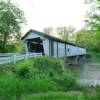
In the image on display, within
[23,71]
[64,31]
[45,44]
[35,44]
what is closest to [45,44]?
[45,44]

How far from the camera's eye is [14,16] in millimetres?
38562

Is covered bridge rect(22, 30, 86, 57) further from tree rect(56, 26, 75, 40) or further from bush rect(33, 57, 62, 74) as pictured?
tree rect(56, 26, 75, 40)

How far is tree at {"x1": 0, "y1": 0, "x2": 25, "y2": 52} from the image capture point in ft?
119

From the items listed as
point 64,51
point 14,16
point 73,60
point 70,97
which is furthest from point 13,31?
point 70,97

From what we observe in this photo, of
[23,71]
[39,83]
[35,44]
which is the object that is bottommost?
[39,83]

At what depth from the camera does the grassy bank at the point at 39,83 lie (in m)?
9.80

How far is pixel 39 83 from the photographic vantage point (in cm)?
1249

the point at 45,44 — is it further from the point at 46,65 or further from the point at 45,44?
the point at 46,65

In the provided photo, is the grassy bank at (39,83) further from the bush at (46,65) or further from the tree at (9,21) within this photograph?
the tree at (9,21)

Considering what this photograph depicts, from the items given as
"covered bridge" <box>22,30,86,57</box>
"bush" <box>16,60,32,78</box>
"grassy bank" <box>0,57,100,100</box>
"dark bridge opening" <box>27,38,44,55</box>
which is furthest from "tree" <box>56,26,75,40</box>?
"bush" <box>16,60,32,78</box>

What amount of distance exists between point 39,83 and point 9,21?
1030 inches

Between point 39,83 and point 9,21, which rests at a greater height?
point 9,21

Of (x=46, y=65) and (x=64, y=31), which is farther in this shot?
(x=64, y=31)

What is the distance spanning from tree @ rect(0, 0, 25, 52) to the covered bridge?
Result: 8.26ft
